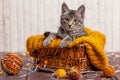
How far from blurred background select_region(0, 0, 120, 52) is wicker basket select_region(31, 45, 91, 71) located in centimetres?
183

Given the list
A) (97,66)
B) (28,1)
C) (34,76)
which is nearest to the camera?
(34,76)

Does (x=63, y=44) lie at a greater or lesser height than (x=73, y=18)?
lesser

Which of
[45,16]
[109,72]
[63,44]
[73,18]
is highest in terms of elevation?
[45,16]

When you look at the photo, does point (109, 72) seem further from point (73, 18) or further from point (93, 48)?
point (73, 18)

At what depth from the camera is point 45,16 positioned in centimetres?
320

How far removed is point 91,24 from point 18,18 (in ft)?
2.60

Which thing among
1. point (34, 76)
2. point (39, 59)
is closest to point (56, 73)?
point (34, 76)

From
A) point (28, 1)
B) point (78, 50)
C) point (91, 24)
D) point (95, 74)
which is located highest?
point (28, 1)

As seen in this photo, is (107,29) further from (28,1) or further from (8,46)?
(8,46)

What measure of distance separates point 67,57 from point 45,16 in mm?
1910

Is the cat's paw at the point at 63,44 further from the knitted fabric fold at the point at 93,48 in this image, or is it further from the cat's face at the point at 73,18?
the cat's face at the point at 73,18

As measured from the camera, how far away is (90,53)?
133cm

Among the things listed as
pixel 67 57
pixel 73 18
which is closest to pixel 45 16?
pixel 73 18

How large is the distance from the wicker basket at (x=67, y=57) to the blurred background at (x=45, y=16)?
183 centimetres
